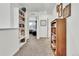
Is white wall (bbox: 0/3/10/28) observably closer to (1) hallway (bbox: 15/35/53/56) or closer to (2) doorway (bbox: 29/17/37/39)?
(1) hallway (bbox: 15/35/53/56)

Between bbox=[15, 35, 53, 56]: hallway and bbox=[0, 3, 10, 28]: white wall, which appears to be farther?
bbox=[15, 35, 53, 56]: hallway

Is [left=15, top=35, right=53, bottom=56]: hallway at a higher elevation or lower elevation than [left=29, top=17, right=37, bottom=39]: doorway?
lower

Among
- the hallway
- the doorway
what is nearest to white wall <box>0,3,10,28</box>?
the hallway

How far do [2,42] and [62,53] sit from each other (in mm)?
2243

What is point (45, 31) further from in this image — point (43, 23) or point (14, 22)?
point (14, 22)

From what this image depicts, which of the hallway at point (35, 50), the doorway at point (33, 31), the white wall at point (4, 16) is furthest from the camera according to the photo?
the doorway at point (33, 31)

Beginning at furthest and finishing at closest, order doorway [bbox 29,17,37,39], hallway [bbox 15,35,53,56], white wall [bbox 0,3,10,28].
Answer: doorway [bbox 29,17,37,39] → hallway [bbox 15,35,53,56] → white wall [bbox 0,3,10,28]

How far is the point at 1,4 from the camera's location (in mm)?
4844

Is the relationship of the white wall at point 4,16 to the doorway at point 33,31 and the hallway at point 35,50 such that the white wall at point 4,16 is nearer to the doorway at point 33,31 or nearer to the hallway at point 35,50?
the hallway at point 35,50

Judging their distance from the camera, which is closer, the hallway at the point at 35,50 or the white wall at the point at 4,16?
the white wall at the point at 4,16

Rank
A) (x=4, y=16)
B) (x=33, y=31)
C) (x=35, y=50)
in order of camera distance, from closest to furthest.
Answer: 1. (x=4, y=16)
2. (x=35, y=50)
3. (x=33, y=31)

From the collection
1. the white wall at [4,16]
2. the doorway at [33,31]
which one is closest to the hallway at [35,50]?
the white wall at [4,16]

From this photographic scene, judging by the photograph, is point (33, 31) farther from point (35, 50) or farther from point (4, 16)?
point (4, 16)

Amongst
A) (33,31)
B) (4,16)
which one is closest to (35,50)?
(4,16)
